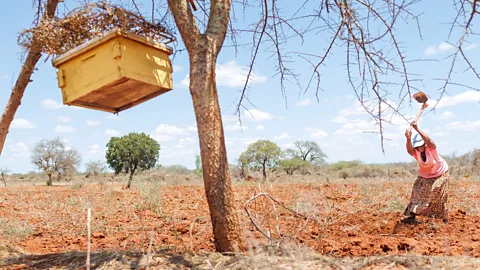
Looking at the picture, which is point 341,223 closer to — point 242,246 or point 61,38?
point 242,246

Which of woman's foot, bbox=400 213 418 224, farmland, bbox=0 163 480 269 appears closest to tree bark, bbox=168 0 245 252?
farmland, bbox=0 163 480 269

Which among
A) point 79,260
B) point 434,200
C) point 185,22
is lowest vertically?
point 79,260

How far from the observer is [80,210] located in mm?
7488

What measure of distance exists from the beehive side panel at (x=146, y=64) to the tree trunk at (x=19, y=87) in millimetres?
1344

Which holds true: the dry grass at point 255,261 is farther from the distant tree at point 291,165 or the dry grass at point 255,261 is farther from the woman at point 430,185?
the distant tree at point 291,165

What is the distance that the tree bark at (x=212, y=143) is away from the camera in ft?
9.91

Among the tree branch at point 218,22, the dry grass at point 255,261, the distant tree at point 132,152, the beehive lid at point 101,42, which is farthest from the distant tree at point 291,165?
the beehive lid at point 101,42

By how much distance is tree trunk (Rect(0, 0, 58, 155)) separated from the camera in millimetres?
3922

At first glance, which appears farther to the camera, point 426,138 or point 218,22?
point 426,138

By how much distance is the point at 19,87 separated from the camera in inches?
158

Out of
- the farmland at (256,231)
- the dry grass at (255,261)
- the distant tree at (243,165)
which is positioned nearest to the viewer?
the dry grass at (255,261)

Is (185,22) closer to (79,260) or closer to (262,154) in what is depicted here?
(79,260)

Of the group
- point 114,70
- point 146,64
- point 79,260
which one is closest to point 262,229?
point 79,260

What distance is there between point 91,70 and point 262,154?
23714mm
